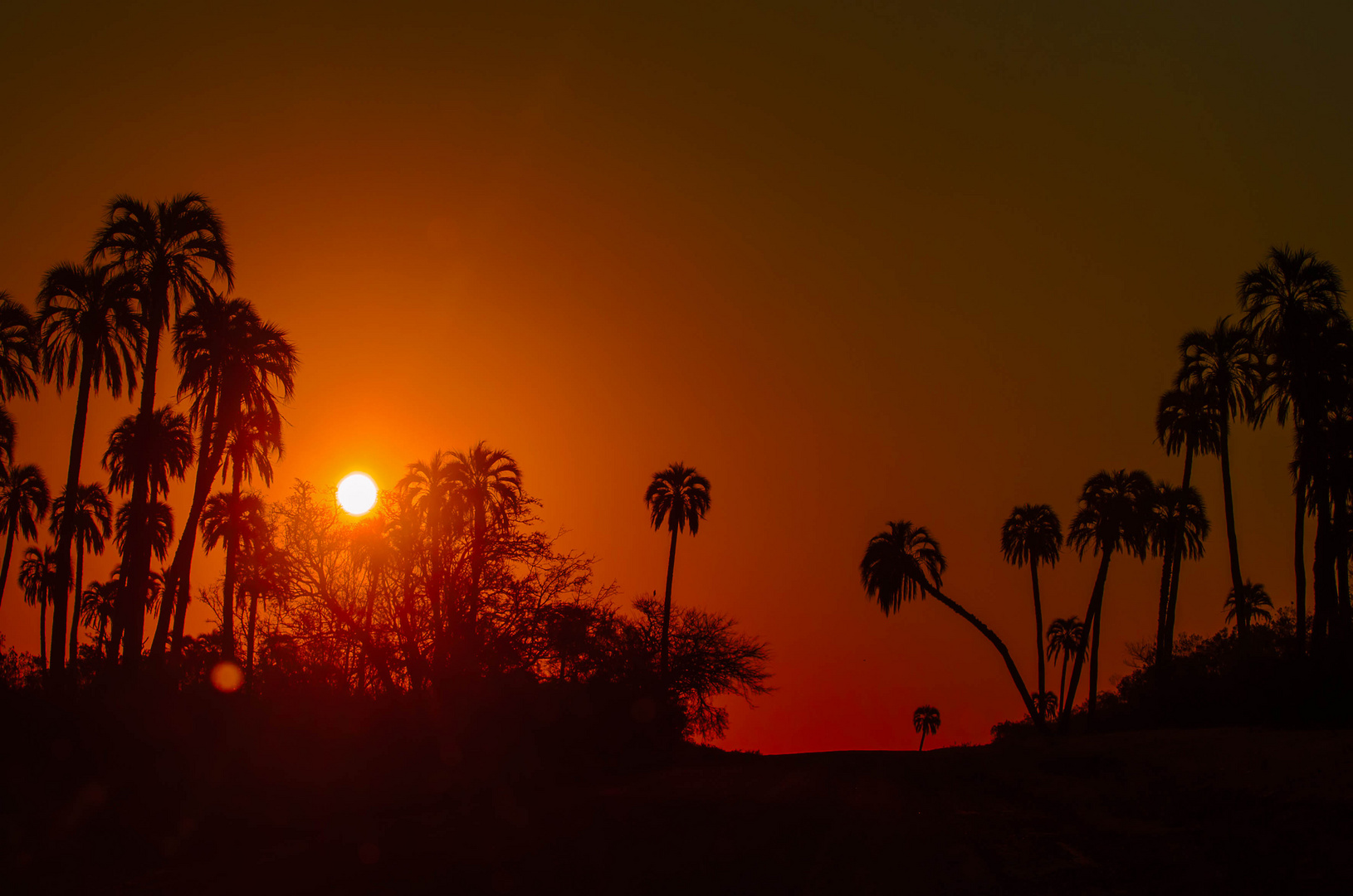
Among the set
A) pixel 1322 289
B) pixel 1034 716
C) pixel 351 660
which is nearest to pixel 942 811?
pixel 351 660

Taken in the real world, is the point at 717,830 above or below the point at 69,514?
below

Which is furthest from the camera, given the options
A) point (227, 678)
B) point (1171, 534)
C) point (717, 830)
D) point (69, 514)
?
point (1171, 534)

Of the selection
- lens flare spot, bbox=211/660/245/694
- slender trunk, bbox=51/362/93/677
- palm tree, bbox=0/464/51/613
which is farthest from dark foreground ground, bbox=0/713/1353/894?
palm tree, bbox=0/464/51/613

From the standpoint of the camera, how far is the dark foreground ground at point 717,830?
9633mm

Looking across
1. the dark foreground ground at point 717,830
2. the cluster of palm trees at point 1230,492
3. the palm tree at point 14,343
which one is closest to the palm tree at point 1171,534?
the cluster of palm trees at point 1230,492

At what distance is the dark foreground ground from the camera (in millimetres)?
9633

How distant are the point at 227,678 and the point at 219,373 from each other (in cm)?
1490

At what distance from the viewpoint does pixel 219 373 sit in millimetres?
32625

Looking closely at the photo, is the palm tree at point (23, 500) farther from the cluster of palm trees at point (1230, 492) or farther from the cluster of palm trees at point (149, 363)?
the cluster of palm trees at point (1230, 492)

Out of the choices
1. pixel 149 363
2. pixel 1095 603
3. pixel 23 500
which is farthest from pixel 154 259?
pixel 1095 603

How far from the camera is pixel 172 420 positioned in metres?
40.9

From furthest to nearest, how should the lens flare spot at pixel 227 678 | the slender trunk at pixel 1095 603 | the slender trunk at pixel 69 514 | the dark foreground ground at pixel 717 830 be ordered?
the slender trunk at pixel 1095 603
the slender trunk at pixel 69 514
the lens flare spot at pixel 227 678
the dark foreground ground at pixel 717 830

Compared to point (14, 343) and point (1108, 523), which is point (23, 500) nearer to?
point (14, 343)

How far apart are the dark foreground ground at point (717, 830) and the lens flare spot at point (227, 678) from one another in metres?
3.25
